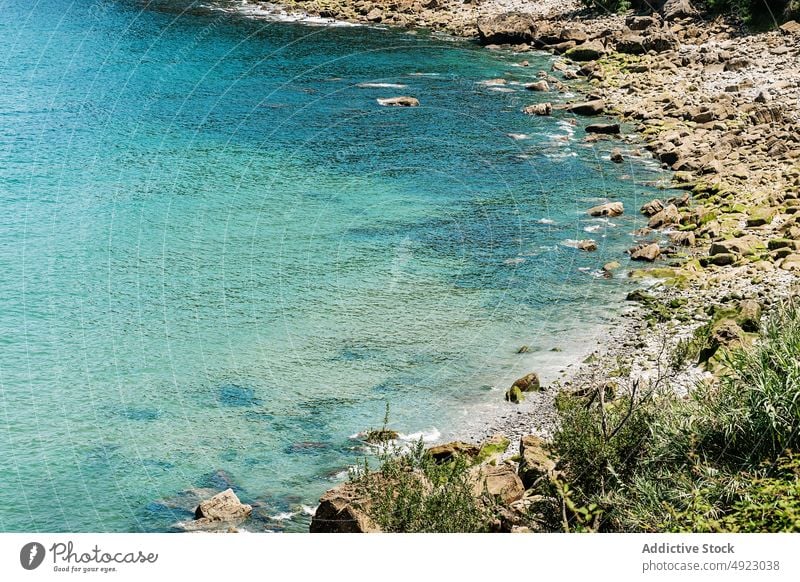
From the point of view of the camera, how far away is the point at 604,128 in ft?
190

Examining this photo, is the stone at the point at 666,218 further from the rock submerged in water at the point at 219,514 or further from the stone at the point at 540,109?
the rock submerged in water at the point at 219,514

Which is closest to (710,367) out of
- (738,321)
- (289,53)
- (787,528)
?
(738,321)

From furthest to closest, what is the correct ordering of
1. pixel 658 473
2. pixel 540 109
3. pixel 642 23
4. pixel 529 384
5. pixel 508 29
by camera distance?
pixel 508 29 → pixel 642 23 → pixel 540 109 → pixel 529 384 → pixel 658 473

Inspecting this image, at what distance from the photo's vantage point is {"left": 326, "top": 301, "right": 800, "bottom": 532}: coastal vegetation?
1716cm

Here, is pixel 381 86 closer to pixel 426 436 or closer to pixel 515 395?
pixel 515 395

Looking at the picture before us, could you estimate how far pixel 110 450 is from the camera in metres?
30.9

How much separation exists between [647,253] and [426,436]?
49.0 ft

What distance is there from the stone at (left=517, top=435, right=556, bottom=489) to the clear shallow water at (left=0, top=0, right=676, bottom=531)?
5744 millimetres

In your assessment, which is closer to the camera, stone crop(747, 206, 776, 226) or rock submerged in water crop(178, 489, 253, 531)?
rock submerged in water crop(178, 489, 253, 531)

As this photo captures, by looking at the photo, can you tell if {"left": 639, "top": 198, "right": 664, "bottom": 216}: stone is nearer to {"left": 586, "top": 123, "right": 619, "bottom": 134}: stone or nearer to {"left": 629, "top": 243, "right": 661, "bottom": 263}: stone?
{"left": 629, "top": 243, "right": 661, "bottom": 263}: stone

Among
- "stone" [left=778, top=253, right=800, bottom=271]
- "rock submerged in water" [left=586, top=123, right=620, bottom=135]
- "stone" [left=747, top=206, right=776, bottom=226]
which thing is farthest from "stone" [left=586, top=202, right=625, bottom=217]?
"rock submerged in water" [left=586, top=123, right=620, bottom=135]
